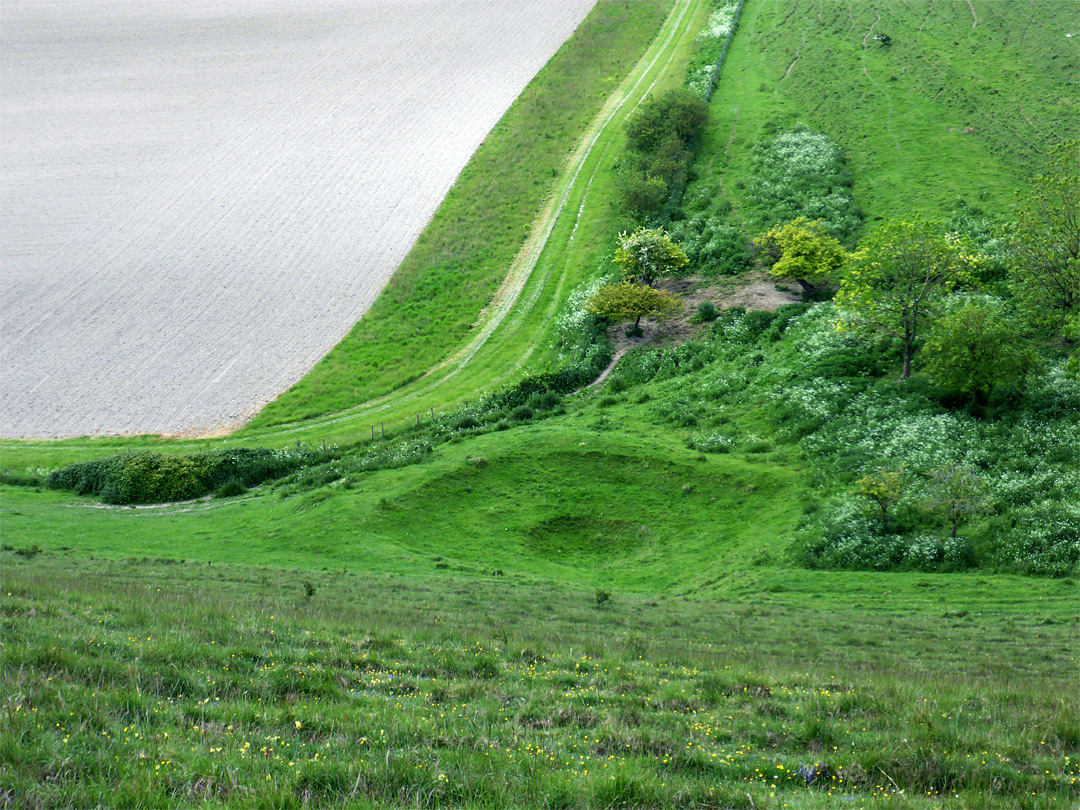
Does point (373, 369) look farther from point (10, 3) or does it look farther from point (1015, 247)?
point (10, 3)

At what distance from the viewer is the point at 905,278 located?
4600cm

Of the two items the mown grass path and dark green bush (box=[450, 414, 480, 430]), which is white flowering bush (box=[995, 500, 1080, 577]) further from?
the mown grass path

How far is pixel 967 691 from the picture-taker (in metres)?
14.0

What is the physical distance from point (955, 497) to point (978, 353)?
32.3 ft

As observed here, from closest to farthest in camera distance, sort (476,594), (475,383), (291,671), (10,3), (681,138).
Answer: (291,671) < (476,594) < (475,383) < (681,138) < (10,3)

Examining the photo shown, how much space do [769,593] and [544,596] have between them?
8563 millimetres

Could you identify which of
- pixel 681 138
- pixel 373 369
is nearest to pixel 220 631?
pixel 373 369

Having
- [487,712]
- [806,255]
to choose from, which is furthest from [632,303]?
[487,712]

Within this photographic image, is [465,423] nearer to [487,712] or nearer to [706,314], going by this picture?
[706,314]

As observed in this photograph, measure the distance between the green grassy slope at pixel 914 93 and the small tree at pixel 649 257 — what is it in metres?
13.3

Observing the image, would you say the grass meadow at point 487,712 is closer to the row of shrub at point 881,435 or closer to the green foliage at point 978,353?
the row of shrub at point 881,435

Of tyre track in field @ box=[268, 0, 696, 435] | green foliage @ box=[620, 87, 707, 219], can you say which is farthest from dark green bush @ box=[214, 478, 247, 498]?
green foliage @ box=[620, 87, 707, 219]

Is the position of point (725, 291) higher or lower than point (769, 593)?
higher

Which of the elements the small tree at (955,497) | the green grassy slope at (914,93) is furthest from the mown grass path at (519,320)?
the small tree at (955,497)
